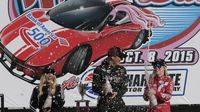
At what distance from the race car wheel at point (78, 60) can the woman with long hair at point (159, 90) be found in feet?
6.02

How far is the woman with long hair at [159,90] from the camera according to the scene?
7.00 metres

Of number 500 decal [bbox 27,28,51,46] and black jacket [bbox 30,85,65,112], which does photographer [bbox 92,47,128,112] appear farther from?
number 500 decal [bbox 27,28,51,46]

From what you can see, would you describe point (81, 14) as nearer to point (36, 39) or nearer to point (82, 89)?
point (36, 39)

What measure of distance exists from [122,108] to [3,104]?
229 centimetres

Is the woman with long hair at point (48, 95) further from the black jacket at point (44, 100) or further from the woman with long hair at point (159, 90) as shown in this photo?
the woman with long hair at point (159, 90)

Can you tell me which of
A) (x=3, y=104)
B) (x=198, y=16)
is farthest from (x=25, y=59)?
(x=198, y=16)

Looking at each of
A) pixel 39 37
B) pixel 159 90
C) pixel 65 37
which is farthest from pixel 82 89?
pixel 159 90

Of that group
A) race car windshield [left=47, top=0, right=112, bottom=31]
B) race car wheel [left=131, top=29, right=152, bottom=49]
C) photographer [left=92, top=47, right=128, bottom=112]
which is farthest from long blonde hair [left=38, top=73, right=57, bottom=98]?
race car wheel [left=131, top=29, right=152, bottom=49]

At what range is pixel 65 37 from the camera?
8719mm

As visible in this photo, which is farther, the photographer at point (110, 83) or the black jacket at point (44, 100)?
the black jacket at point (44, 100)

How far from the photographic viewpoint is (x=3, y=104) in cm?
Answer: 860

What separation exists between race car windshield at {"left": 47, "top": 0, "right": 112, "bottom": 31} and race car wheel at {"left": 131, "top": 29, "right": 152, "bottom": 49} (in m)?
0.55

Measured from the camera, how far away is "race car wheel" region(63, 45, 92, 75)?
28.8 ft

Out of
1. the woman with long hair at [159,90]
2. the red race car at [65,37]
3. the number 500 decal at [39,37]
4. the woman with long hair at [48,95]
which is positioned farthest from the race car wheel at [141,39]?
the woman with long hair at [48,95]
